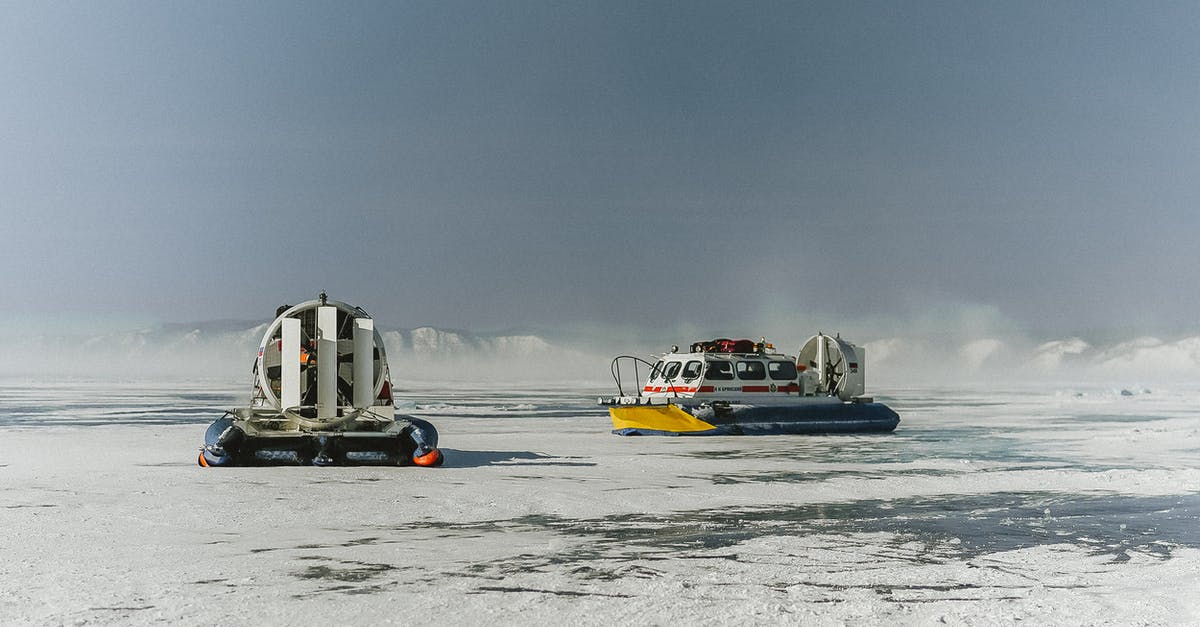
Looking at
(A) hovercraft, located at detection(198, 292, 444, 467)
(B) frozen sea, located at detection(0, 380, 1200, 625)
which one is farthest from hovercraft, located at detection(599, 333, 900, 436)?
(A) hovercraft, located at detection(198, 292, 444, 467)

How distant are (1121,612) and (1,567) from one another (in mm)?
6470

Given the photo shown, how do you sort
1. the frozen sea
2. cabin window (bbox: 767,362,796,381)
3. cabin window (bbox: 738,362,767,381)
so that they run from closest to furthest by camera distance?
the frozen sea
cabin window (bbox: 738,362,767,381)
cabin window (bbox: 767,362,796,381)

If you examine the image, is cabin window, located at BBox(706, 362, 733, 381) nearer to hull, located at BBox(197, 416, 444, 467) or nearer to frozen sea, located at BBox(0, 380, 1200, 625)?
frozen sea, located at BBox(0, 380, 1200, 625)

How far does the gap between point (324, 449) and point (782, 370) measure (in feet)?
35.9

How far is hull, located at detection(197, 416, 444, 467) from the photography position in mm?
13242

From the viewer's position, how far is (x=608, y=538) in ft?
26.5

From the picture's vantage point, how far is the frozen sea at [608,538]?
5.86 meters

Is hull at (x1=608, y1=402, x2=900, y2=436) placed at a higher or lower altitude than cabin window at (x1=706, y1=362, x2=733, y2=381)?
lower

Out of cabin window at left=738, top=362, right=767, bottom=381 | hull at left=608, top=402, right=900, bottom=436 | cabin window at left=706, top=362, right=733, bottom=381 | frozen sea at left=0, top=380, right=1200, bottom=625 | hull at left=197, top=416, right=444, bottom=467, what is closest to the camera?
frozen sea at left=0, top=380, right=1200, bottom=625

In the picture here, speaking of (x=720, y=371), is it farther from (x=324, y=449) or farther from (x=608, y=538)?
(x=608, y=538)

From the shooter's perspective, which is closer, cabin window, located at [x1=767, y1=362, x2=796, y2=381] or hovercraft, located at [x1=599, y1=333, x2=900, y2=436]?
hovercraft, located at [x1=599, y1=333, x2=900, y2=436]

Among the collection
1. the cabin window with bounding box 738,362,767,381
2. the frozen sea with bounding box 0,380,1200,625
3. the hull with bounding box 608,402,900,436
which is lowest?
the frozen sea with bounding box 0,380,1200,625

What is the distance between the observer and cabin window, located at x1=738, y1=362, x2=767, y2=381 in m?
21.3

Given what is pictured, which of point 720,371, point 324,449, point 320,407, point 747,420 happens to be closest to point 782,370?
point 720,371
